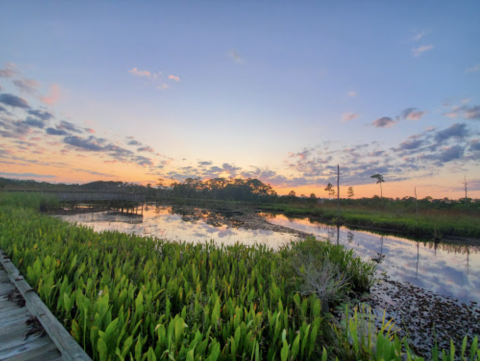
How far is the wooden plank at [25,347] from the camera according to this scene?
1.93m

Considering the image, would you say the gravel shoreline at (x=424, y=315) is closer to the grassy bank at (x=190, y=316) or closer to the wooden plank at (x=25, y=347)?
the grassy bank at (x=190, y=316)

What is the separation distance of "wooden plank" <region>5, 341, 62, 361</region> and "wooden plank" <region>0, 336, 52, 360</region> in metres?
0.04

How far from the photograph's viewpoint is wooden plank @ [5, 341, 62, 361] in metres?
1.89

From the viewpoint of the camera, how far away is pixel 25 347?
2037 millimetres

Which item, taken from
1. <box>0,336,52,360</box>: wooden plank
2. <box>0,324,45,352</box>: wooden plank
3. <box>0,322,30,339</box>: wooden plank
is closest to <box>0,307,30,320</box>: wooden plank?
<box>0,322,30,339</box>: wooden plank

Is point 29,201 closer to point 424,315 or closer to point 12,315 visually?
point 12,315

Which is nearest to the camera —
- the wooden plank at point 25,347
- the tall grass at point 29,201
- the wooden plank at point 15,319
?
the wooden plank at point 25,347

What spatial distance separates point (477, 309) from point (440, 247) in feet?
28.2

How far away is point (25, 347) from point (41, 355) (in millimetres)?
234

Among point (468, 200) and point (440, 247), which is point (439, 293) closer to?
point (440, 247)

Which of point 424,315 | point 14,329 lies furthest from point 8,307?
point 424,315

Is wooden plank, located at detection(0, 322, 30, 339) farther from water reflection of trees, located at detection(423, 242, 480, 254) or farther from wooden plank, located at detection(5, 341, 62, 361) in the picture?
water reflection of trees, located at detection(423, 242, 480, 254)

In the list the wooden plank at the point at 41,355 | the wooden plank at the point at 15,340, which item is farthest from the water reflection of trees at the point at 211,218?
the wooden plank at the point at 41,355

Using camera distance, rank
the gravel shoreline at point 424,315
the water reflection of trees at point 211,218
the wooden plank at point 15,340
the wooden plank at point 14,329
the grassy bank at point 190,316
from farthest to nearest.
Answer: the water reflection of trees at point 211,218 → the gravel shoreline at point 424,315 → the wooden plank at point 14,329 → the wooden plank at point 15,340 → the grassy bank at point 190,316
